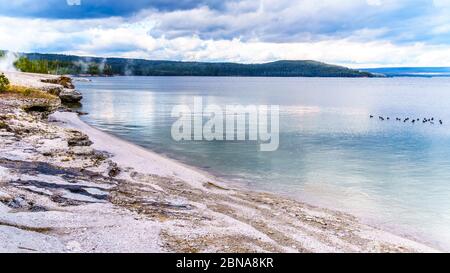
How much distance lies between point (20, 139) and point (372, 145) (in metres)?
34.4

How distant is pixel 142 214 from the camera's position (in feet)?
55.0

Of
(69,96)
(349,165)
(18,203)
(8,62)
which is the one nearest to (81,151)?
(18,203)

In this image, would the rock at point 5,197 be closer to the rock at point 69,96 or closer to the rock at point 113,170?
the rock at point 113,170

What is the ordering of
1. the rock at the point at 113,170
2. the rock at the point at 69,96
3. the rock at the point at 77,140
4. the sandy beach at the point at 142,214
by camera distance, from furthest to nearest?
1. the rock at the point at 69,96
2. the rock at the point at 77,140
3. the rock at the point at 113,170
4. the sandy beach at the point at 142,214

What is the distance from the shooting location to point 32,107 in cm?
4988

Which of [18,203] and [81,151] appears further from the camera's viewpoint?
[81,151]

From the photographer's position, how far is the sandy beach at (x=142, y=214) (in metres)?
13.9

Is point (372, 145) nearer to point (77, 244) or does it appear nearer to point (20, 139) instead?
point (20, 139)

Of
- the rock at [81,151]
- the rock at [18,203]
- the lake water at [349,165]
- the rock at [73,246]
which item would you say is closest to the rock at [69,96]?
the lake water at [349,165]

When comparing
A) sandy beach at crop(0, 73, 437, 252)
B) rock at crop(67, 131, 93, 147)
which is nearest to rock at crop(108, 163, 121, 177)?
sandy beach at crop(0, 73, 437, 252)

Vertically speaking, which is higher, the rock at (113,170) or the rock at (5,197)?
the rock at (5,197)

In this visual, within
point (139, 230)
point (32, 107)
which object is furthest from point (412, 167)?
point (32, 107)

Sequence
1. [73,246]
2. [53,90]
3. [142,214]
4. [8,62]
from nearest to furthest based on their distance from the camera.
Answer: [73,246], [142,214], [53,90], [8,62]

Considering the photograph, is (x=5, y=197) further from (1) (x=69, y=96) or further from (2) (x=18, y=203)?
(1) (x=69, y=96)
